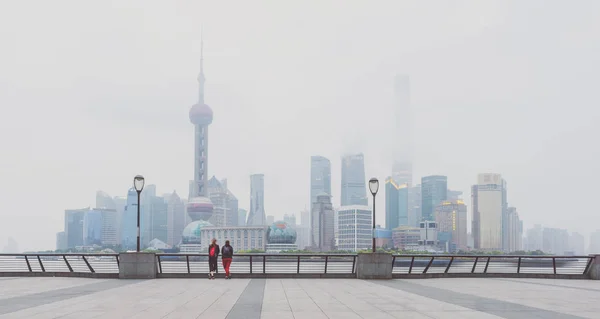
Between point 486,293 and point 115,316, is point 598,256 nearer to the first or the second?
point 486,293

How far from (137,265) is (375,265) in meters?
11.0

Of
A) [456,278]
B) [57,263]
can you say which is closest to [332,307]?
[456,278]

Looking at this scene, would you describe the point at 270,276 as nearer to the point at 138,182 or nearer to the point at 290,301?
the point at 138,182

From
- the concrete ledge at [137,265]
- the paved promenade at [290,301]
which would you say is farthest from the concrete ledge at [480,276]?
the concrete ledge at [137,265]

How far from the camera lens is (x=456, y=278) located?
29.9m

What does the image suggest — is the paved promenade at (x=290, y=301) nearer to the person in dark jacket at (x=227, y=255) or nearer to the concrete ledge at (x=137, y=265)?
the concrete ledge at (x=137, y=265)

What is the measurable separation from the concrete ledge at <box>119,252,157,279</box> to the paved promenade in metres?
4.37

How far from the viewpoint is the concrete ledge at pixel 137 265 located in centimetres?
2756

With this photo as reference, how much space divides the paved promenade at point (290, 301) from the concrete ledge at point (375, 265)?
479 cm

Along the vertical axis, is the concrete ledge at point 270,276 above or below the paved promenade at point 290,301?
below

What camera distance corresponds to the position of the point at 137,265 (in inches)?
1089

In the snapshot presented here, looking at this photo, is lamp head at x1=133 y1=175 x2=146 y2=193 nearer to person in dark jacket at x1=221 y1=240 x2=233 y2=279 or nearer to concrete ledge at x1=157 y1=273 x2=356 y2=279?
concrete ledge at x1=157 y1=273 x2=356 y2=279

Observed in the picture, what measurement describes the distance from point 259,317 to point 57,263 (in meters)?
24.9

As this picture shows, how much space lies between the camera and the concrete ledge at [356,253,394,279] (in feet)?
91.9
